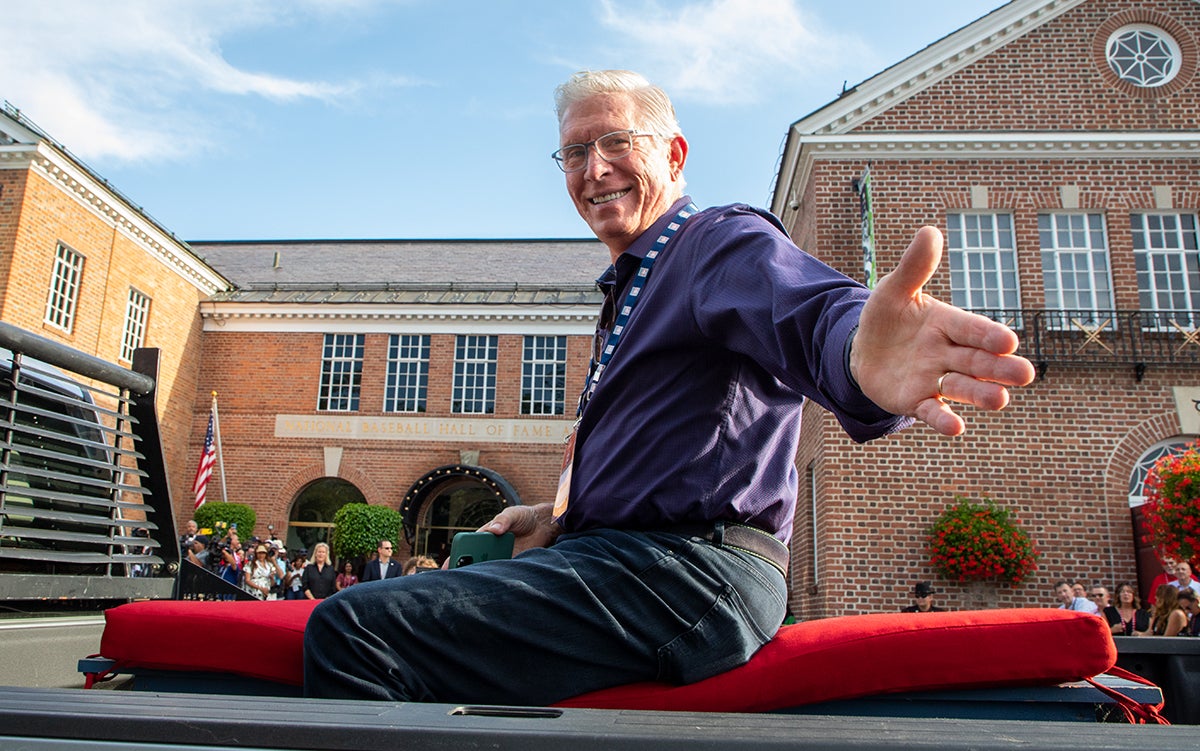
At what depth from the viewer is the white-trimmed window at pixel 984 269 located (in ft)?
46.8

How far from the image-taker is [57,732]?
2.90ft

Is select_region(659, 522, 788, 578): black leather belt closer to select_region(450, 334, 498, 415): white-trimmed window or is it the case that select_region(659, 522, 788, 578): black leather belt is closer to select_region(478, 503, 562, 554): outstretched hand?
select_region(478, 503, 562, 554): outstretched hand

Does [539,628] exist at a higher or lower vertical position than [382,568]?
higher

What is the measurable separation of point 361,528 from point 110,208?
9615 mm

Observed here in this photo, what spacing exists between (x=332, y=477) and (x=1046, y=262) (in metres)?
18.4

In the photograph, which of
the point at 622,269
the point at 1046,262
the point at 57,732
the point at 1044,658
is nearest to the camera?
the point at 57,732

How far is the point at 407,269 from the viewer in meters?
29.4

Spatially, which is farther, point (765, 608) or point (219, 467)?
point (219, 467)

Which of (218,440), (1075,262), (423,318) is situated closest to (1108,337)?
(1075,262)

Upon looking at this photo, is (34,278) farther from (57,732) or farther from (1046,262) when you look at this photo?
(57,732)

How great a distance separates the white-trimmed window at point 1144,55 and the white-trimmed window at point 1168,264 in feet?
7.56

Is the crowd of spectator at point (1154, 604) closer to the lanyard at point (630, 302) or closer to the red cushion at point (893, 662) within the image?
the red cushion at point (893, 662)

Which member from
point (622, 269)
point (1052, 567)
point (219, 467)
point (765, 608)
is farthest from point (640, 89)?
point (219, 467)

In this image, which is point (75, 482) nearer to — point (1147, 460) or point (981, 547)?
point (981, 547)
